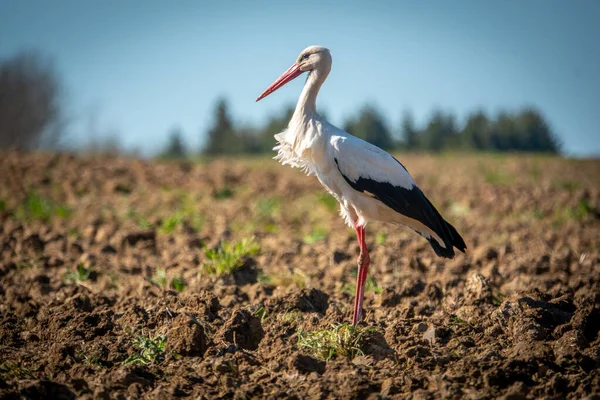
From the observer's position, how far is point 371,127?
33094 millimetres

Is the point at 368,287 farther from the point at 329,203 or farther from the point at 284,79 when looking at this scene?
the point at 329,203

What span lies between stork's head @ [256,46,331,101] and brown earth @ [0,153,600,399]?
2093 mm

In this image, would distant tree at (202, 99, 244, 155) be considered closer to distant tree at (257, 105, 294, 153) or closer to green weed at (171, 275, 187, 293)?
distant tree at (257, 105, 294, 153)

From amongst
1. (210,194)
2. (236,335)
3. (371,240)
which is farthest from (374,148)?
(210,194)

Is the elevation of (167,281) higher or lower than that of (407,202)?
lower

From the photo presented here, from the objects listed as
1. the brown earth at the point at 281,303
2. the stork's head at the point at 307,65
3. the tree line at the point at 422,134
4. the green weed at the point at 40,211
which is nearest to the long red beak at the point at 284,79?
the stork's head at the point at 307,65

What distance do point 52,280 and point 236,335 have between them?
10.8ft

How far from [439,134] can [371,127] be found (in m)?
4.40

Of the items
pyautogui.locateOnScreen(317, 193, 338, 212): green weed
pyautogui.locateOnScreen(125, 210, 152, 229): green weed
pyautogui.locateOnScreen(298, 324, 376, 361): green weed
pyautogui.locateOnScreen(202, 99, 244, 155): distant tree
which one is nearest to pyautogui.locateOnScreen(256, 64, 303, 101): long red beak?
pyautogui.locateOnScreen(298, 324, 376, 361): green weed

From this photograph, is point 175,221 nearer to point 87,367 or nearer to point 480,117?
point 87,367

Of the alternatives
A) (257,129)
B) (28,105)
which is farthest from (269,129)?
(28,105)

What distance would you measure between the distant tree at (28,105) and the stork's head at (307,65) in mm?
42087

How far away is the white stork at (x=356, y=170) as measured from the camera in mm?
6121

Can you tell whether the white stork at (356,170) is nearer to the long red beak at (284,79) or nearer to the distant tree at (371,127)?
the long red beak at (284,79)
